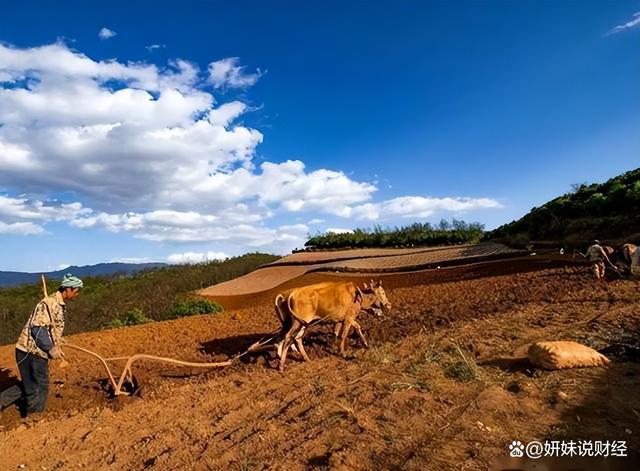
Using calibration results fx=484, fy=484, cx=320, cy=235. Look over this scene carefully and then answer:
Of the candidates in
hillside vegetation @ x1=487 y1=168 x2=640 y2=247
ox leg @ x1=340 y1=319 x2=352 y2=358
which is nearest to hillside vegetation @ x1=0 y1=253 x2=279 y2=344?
ox leg @ x1=340 y1=319 x2=352 y2=358

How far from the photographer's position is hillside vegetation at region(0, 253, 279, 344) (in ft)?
65.6

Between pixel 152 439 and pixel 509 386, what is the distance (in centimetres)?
451

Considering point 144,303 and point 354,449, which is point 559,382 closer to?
point 354,449

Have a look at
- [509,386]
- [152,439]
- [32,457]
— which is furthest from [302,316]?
[32,457]

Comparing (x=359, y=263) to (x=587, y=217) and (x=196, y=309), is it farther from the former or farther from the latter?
(x=587, y=217)

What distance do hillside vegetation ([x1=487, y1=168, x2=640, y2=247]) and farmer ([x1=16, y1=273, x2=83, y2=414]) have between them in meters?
18.1

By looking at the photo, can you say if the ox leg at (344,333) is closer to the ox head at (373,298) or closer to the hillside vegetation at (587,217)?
the ox head at (373,298)

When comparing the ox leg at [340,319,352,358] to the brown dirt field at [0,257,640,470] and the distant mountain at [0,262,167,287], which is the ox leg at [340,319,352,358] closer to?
the brown dirt field at [0,257,640,470]

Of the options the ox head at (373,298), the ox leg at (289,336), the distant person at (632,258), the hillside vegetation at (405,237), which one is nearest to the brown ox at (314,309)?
the ox leg at (289,336)

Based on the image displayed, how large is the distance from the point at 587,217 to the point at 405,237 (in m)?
15.3

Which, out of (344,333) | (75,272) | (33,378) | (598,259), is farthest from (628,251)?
(75,272)

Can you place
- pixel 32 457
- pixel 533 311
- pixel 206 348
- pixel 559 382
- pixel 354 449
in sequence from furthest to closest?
pixel 206 348 < pixel 533 311 < pixel 32 457 < pixel 559 382 < pixel 354 449

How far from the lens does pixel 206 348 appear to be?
11.3m

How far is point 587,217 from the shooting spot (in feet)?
76.2
